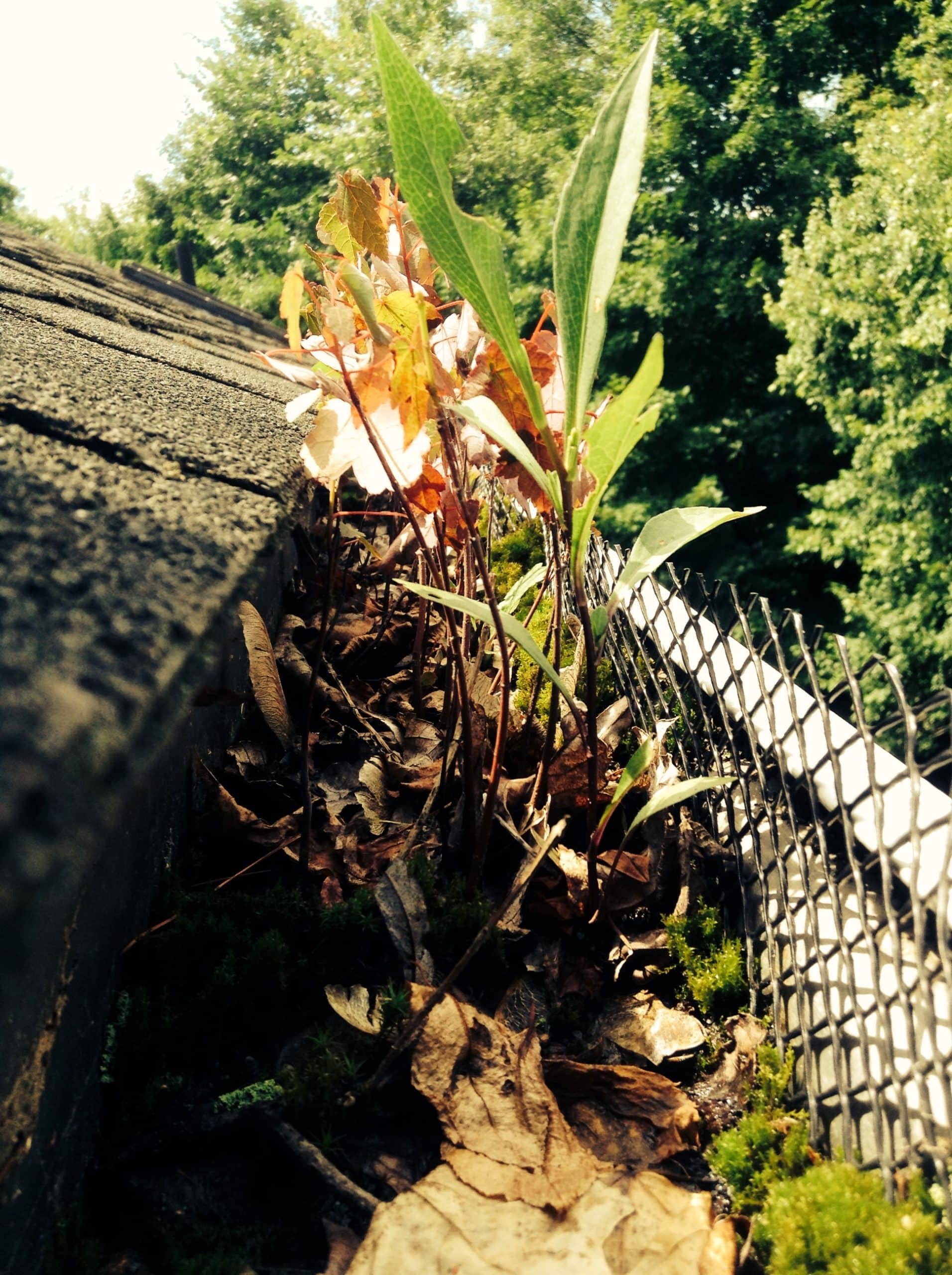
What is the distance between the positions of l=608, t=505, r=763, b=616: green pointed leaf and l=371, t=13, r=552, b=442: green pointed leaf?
20cm

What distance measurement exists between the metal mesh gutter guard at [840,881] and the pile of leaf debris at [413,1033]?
3.5 inches

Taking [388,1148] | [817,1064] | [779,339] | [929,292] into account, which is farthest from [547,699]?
[779,339]

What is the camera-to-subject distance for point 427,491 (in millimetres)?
1057

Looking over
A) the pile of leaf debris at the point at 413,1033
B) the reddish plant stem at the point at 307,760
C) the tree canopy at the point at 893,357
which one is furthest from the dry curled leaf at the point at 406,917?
the tree canopy at the point at 893,357

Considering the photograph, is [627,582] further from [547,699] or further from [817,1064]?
[547,699]

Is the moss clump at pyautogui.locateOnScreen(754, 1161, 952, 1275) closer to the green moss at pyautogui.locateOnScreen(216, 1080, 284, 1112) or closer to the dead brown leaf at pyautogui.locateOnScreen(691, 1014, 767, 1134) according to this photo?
the dead brown leaf at pyautogui.locateOnScreen(691, 1014, 767, 1134)

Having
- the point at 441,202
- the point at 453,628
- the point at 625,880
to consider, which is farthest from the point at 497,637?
the point at 441,202

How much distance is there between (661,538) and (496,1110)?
0.64 metres

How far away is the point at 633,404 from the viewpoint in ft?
2.35

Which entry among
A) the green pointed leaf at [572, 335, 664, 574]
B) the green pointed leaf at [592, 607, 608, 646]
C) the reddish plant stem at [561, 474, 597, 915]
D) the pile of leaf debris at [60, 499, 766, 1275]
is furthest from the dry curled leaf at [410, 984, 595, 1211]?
the green pointed leaf at [572, 335, 664, 574]

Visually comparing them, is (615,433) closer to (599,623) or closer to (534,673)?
(599,623)

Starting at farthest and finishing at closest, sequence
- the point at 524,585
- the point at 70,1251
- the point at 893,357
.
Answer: the point at 893,357 < the point at 524,585 < the point at 70,1251

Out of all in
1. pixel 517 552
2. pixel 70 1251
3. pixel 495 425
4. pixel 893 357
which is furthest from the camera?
pixel 893 357

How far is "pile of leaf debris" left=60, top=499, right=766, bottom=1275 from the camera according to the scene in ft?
2.51
